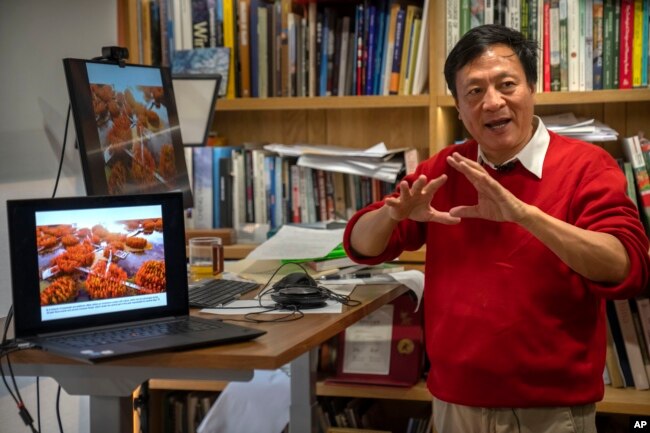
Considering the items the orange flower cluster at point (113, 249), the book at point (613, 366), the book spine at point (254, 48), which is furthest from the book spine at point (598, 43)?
the orange flower cluster at point (113, 249)

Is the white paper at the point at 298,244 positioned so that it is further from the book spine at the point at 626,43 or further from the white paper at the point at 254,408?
the book spine at the point at 626,43

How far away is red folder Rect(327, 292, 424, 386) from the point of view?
275 cm

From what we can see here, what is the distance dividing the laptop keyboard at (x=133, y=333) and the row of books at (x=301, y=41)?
1486mm

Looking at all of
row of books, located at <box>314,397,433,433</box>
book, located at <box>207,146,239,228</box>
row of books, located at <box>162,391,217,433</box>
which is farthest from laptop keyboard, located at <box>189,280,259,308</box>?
row of books, located at <box>162,391,217,433</box>

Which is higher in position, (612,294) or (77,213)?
(77,213)

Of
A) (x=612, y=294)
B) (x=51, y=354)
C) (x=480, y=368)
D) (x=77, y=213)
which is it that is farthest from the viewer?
(x=480, y=368)

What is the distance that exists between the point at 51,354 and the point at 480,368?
0.85 meters

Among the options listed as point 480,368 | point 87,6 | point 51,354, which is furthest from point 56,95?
point 480,368

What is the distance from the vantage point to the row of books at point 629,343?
262 centimetres

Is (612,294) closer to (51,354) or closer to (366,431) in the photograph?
(51,354)

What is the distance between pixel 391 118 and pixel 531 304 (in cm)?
142

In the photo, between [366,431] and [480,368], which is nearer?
[480,368]

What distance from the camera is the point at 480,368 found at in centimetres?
180

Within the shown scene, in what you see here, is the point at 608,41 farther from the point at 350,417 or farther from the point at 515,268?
the point at 350,417
